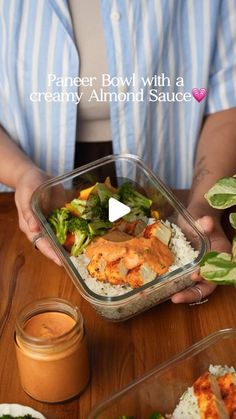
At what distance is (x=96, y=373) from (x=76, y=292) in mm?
212

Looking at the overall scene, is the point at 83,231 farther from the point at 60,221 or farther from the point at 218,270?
the point at 218,270

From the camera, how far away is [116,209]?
132 cm

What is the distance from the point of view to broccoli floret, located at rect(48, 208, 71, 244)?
4.20 ft

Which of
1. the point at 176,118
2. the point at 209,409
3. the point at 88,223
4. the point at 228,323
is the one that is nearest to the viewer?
the point at 209,409

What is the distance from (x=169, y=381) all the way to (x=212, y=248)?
344 millimetres

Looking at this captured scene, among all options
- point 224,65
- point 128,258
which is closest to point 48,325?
point 128,258

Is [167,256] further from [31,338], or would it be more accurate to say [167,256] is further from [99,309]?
[31,338]

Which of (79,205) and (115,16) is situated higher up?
(115,16)

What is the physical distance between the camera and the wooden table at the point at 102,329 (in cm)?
107

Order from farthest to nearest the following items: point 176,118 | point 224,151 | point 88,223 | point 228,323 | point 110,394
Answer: point 176,118 < point 224,151 < point 88,223 < point 228,323 < point 110,394

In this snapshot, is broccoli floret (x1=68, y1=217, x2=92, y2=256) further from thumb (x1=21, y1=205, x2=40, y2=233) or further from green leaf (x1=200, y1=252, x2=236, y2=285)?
green leaf (x1=200, y1=252, x2=236, y2=285)

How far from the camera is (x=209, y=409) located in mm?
936

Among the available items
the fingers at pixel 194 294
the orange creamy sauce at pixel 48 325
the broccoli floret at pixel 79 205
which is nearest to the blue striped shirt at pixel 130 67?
the broccoli floret at pixel 79 205

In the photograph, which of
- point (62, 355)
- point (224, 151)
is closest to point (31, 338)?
point (62, 355)
